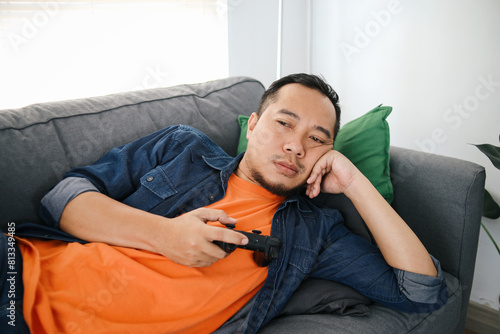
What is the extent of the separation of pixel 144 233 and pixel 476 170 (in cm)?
106

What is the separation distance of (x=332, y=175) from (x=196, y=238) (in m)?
0.56

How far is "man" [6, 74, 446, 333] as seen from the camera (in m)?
0.88

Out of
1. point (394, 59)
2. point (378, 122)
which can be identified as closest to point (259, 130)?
point (378, 122)

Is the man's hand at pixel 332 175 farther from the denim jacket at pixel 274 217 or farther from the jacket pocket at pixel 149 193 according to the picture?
the jacket pocket at pixel 149 193

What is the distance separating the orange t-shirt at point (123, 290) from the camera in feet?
2.74

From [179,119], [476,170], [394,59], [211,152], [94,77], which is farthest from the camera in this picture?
[394,59]

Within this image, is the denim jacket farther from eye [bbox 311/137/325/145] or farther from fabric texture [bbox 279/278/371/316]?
eye [bbox 311/137/325/145]

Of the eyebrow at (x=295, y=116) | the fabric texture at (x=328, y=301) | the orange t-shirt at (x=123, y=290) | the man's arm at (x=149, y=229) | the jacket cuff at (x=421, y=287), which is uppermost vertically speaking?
the eyebrow at (x=295, y=116)

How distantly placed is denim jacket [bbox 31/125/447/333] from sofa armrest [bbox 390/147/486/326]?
0.23 metres

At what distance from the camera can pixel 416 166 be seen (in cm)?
136

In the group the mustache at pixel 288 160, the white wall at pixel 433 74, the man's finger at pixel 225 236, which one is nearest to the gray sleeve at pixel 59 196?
the man's finger at pixel 225 236

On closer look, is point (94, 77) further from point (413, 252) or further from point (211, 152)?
point (413, 252)

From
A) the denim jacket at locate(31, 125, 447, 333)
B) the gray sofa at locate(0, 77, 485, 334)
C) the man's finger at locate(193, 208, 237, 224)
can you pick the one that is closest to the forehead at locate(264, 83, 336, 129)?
the denim jacket at locate(31, 125, 447, 333)

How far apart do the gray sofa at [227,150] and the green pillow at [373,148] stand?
0.08 metres
